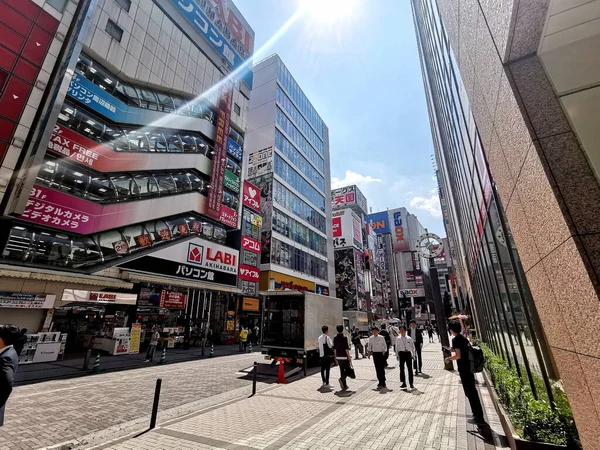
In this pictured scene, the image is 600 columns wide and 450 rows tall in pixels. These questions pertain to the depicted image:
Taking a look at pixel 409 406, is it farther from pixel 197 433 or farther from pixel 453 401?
pixel 197 433

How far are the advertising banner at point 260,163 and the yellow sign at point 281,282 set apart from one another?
14.5 m

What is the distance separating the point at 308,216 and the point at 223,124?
23.3 metres

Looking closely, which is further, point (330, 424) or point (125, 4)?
point (125, 4)

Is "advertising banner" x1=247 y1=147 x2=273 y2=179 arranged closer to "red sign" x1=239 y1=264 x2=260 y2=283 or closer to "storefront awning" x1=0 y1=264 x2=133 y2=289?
"red sign" x1=239 y1=264 x2=260 y2=283

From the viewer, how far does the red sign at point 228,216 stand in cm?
2867

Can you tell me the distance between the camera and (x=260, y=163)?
41.6 m

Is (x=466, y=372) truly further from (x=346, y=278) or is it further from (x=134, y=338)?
(x=346, y=278)

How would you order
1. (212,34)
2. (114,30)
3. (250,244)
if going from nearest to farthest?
(114,30) < (250,244) < (212,34)

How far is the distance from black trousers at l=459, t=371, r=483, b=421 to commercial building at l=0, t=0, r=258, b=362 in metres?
18.7

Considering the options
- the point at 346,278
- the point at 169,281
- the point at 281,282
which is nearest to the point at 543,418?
the point at 169,281

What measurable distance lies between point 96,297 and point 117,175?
8.63 meters

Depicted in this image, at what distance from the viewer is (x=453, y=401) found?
7.30 metres

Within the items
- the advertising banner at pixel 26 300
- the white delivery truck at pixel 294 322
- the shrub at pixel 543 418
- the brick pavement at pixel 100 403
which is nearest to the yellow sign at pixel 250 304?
the white delivery truck at pixel 294 322

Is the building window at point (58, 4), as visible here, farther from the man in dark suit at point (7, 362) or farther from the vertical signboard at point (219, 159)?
the man in dark suit at point (7, 362)
